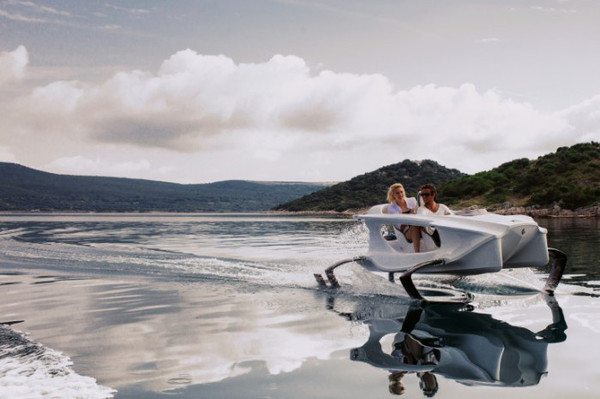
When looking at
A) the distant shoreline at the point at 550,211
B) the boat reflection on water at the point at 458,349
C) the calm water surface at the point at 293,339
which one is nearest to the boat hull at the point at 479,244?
the calm water surface at the point at 293,339

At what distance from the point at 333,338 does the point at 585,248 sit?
15.3 meters

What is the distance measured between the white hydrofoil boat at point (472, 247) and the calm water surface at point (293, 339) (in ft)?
1.95

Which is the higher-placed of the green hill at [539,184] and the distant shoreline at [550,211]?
the green hill at [539,184]

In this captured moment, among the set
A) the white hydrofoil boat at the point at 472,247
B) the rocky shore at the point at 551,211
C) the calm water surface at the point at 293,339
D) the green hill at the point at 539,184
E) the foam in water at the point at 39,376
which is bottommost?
the foam in water at the point at 39,376

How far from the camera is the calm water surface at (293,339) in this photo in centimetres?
502

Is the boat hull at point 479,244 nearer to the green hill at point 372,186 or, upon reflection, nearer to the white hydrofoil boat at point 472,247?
the white hydrofoil boat at point 472,247

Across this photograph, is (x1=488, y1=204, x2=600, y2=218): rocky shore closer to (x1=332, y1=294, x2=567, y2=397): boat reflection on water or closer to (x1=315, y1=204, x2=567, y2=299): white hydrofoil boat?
(x1=315, y1=204, x2=567, y2=299): white hydrofoil boat

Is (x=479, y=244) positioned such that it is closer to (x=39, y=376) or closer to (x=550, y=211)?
(x=39, y=376)

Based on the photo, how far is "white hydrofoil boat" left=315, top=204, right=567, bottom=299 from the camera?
9008 mm

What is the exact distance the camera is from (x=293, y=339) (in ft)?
→ 22.2

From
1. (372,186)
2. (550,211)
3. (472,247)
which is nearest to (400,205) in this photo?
(472,247)

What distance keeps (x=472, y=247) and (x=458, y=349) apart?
3.28 metres

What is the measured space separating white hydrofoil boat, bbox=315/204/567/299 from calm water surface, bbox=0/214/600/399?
1.95 ft

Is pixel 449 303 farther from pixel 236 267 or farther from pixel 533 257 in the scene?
pixel 236 267
